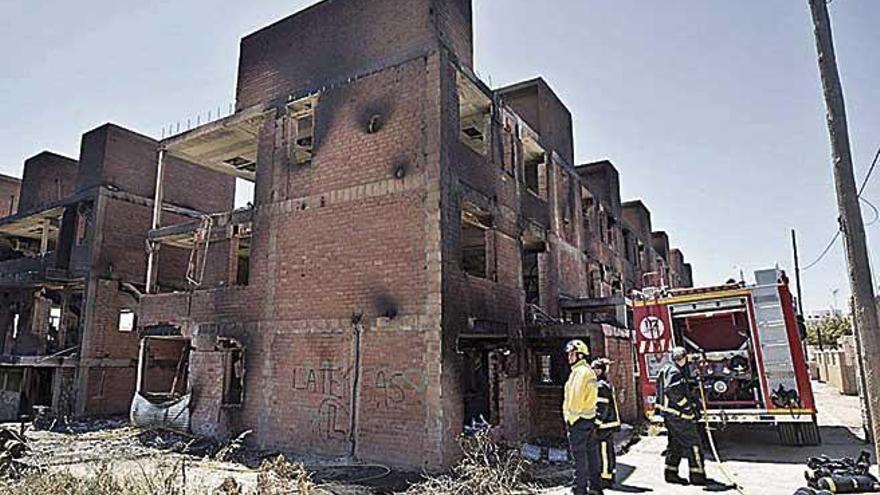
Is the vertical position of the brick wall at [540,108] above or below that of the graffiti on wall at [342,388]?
above

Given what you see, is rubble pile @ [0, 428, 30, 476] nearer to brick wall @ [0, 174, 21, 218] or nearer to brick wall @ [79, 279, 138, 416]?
brick wall @ [79, 279, 138, 416]

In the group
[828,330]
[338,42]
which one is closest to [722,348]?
[338,42]

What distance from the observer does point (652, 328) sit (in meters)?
11.9

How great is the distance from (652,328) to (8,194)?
96.5ft

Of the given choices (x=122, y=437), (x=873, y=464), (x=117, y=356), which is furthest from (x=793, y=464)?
(x=117, y=356)

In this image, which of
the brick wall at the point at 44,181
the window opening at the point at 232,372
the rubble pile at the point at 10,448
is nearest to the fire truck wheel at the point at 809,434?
the window opening at the point at 232,372

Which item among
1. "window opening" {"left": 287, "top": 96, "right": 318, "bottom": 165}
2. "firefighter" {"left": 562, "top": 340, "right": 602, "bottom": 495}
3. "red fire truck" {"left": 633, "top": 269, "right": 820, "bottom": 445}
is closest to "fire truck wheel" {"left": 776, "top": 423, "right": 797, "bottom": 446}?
"red fire truck" {"left": 633, "top": 269, "right": 820, "bottom": 445}

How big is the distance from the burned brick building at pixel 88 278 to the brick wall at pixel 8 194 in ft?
15.2

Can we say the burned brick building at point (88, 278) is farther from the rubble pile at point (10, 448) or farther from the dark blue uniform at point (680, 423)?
the dark blue uniform at point (680, 423)

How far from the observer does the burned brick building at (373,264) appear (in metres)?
10.9

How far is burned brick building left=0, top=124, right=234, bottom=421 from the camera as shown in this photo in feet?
63.3

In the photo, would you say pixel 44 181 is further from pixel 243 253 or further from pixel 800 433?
pixel 800 433

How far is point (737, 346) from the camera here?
11984 millimetres

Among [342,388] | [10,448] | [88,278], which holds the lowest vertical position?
[10,448]
